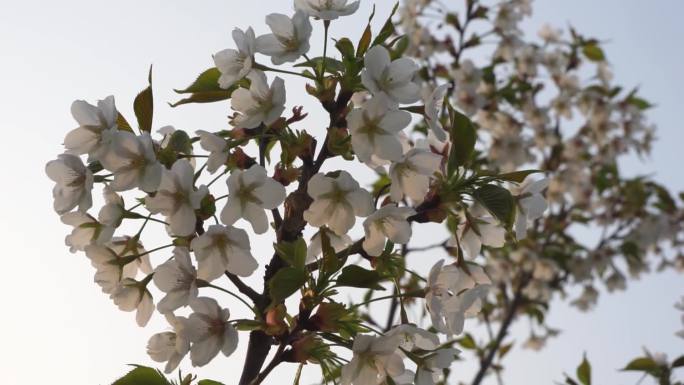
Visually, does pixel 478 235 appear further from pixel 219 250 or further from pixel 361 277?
pixel 219 250

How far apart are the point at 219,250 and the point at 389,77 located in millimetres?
349

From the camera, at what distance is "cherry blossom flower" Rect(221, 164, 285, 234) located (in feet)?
3.34

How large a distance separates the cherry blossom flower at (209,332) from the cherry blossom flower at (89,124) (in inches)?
11.4

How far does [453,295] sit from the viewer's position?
1.14 m

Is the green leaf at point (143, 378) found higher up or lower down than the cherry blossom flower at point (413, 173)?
lower down

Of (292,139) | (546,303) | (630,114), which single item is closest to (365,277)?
(292,139)

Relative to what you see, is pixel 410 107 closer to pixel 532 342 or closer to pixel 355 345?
pixel 355 345

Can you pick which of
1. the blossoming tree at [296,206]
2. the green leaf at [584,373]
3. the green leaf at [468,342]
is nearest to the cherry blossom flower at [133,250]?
the blossoming tree at [296,206]

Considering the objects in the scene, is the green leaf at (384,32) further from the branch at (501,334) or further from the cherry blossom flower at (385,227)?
the branch at (501,334)

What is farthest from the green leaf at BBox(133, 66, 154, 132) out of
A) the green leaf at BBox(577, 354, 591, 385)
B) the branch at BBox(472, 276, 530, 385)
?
the branch at BBox(472, 276, 530, 385)

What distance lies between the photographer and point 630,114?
4590 millimetres

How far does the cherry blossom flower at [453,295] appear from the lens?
1090 millimetres

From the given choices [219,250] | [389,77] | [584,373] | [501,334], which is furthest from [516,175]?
[501,334]

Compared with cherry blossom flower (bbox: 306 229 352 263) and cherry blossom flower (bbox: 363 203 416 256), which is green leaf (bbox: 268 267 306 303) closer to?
cherry blossom flower (bbox: 363 203 416 256)
